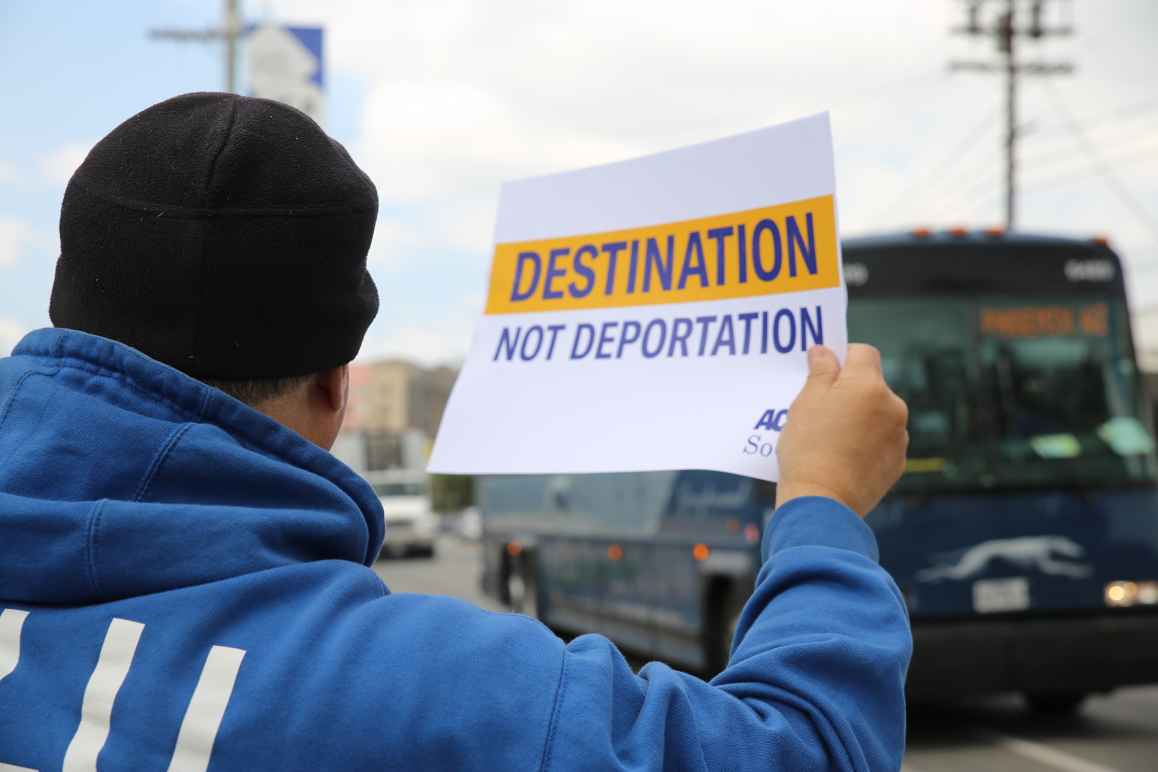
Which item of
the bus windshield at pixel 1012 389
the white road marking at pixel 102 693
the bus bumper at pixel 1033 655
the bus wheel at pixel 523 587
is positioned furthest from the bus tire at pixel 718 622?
the white road marking at pixel 102 693

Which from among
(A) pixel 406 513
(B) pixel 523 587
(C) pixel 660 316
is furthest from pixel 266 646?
(A) pixel 406 513

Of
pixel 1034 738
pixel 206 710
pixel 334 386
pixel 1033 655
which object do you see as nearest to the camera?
pixel 206 710

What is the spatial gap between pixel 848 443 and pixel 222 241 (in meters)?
0.64

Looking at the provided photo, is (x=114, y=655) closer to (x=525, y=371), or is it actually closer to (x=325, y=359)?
(x=325, y=359)

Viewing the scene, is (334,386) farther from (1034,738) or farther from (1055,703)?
(1055,703)

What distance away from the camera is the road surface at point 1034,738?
7.94 m

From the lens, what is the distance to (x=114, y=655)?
1101 mm

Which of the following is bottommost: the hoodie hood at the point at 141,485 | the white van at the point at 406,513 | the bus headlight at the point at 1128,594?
the white van at the point at 406,513

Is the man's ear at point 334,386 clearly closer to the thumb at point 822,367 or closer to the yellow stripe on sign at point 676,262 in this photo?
the thumb at point 822,367

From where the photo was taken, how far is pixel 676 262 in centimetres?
187

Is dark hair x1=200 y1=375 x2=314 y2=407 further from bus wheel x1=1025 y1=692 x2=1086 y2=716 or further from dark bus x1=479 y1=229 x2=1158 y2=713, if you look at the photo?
bus wheel x1=1025 y1=692 x2=1086 y2=716

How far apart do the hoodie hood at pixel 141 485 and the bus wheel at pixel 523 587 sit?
13815 millimetres

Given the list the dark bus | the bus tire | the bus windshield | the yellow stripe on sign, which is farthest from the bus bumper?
the yellow stripe on sign

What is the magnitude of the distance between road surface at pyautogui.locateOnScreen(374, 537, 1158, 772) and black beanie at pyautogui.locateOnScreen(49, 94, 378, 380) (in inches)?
224
